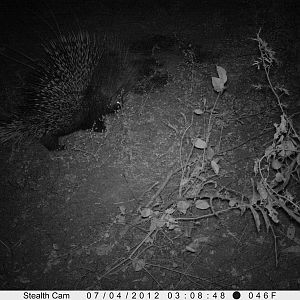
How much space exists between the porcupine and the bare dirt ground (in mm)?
109

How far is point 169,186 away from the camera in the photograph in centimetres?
246

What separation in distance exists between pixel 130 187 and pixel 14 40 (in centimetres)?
178

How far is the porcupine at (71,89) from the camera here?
8.25 feet

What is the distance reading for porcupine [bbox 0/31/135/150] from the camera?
99.0 inches

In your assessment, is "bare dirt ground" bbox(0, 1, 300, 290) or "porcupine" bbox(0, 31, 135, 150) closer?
"bare dirt ground" bbox(0, 1, 300, 290)

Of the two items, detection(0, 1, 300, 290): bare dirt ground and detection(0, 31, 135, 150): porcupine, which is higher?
detection(0, 31, 135, 150): porcupine

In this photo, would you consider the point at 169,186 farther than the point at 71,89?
No

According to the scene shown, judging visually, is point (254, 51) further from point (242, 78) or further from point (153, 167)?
point (153, 167)

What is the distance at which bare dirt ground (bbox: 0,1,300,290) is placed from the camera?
223 centimetres

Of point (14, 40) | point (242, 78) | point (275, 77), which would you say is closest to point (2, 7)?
point (14, 40)

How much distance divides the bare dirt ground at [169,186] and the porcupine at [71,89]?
109mm

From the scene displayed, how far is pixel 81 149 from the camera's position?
2.63 metres

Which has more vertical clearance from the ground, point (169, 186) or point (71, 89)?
point (71, 89)

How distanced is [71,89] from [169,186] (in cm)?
107
